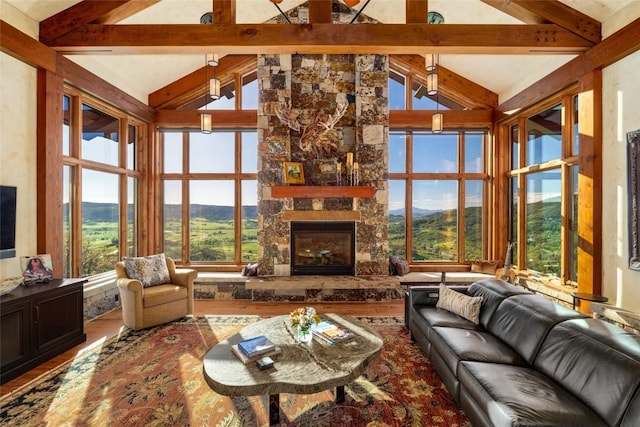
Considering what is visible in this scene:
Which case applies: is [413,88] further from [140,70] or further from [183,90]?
[140,70]

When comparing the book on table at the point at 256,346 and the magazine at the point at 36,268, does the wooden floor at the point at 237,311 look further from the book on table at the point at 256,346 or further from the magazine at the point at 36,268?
the book on table at the point at 256,346

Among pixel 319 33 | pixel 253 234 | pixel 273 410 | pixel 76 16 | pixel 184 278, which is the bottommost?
pixel 273 410

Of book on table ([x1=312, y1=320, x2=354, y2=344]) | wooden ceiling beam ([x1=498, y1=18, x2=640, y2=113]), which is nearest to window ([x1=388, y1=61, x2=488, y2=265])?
wooden ceiling beam ([x1=498, y1=18, x2=640, y2=113])

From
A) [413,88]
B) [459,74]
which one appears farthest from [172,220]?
[459,74]

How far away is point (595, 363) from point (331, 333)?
73.4 inches

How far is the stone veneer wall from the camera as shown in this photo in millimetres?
5391

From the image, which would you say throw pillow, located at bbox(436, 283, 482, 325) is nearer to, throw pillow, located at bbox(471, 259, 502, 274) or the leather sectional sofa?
the leather sectional sofa

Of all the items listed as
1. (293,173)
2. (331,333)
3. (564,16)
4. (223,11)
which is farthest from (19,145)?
(564,16)

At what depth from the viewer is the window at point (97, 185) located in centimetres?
440

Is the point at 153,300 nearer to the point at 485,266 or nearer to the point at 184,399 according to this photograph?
the point at 184,399

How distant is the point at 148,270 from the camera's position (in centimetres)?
419

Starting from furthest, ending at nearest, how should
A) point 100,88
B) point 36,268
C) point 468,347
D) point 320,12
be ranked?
1. point 100,88
2. point 320,12
3. point 36,268
4. point 468,347

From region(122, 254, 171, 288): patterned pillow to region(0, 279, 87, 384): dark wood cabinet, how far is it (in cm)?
61

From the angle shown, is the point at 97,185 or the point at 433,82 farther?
the point at 97,185
